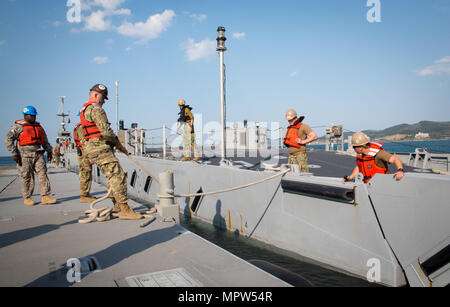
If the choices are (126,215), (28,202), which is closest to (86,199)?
(28,202)

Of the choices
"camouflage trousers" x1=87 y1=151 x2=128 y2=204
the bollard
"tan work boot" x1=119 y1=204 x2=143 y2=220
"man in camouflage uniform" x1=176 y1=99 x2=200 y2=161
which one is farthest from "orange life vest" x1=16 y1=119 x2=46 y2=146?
"man in camouflage uniform" x1=176 y1=99 x2=200 y2=161

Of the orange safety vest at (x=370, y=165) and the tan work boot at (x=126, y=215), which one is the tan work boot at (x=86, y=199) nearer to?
the tan work boot at (x=126, y=215)

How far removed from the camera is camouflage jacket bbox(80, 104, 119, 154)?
4789 millimetres

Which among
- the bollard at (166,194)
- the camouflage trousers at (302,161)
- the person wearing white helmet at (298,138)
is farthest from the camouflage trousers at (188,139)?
the bollard at (166,194)

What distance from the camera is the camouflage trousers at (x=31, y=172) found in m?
6.20

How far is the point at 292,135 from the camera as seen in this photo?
5918 millimetres

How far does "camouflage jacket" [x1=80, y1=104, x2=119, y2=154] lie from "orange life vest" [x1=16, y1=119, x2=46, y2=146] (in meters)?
2.14

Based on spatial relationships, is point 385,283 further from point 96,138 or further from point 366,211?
point 96,138

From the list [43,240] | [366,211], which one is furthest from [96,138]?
[366,211]

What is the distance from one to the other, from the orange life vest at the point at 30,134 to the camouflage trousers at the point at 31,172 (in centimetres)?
27

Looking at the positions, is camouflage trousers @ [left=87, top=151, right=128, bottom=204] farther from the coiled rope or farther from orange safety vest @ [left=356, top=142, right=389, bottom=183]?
orange safety vest @ [left=356, top=142, right=389, bottom=183]

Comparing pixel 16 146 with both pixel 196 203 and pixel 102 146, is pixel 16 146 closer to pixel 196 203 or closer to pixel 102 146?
pixel 102 146
